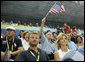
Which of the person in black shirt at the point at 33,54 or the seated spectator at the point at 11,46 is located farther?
the seated spectator at the point at 11,46

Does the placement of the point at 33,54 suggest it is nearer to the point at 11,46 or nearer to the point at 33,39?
the point at 33,39

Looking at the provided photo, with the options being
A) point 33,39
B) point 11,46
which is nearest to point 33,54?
point 33,39

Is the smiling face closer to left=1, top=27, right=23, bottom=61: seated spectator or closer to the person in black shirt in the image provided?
the person in black shirt

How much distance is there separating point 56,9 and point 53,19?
9958 mm

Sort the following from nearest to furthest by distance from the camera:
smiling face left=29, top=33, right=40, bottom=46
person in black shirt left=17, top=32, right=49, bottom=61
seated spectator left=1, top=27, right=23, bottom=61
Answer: person in black shirt left=17, top=32, right=49, bottom=61 → smiling face left=29, top=33, right=40, bottom=46 → seated spectator left=1, top=27, right=23, bottom=61

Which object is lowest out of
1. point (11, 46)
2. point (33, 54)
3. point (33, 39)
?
point (11, 46)

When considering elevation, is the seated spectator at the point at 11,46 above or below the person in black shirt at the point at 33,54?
below

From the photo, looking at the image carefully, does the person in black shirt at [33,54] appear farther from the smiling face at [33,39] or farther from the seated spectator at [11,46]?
the seated spectator at [11,46]

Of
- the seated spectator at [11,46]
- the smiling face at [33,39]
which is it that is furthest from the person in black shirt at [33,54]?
the seated spectator at [11,46]

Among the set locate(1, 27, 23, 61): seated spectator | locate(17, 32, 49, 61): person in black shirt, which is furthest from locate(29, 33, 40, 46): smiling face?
locate(1, 27, 23, 61): seated spectator

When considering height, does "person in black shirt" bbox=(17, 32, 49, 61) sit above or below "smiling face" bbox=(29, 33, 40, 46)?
below

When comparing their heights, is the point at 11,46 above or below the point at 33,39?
below

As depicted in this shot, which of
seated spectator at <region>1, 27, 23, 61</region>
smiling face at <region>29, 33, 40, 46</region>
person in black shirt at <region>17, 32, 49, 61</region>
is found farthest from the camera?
seated spectator at <region>1, 27, 23, 61</region>

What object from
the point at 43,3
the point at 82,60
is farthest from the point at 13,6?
the point at 82,60
